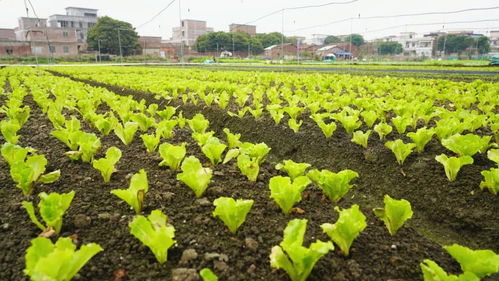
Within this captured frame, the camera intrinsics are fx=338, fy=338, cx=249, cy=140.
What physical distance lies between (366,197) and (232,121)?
11.4 ft

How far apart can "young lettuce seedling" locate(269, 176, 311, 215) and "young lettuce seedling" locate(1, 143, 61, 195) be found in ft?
6.42

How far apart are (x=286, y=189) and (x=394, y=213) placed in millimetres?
788

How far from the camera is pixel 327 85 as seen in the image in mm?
10516

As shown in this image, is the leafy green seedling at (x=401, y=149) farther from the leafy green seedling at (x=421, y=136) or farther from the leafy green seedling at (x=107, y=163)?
the leafy green seedling at (x=107, y=163)

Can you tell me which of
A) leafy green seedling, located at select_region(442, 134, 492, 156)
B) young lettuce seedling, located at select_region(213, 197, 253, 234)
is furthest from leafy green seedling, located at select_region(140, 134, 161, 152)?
leafy green seedling, located at select_region(442, 134, 492, 156)

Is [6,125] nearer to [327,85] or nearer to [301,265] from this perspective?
[301,265]

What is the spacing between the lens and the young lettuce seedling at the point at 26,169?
271 centimetres

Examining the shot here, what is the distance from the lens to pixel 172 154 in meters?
3.34

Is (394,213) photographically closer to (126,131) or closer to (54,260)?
(54,260)

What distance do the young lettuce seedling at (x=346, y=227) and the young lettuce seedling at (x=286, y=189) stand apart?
433mm

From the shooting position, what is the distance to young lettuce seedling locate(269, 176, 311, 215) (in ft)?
8.32

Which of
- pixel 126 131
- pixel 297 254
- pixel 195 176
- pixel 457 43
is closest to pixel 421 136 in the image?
pixel 195 176

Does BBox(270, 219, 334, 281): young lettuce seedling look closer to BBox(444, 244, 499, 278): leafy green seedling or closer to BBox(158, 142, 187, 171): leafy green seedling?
BBox(444, 244, 499, 278): leafy green seedling

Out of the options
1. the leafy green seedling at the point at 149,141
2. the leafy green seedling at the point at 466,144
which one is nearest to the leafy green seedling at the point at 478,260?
the leafy green seedling at the point at 466,144
